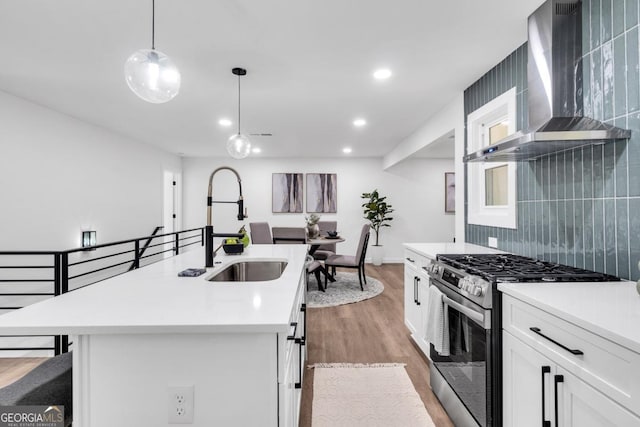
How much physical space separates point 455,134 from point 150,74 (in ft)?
9.77

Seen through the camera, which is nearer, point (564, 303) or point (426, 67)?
point (564, 303)

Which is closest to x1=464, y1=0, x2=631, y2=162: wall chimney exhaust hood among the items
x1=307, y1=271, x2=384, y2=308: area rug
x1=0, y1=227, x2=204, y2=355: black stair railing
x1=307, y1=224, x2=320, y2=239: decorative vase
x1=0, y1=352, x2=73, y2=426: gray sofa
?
x1=0, y1=352, x2=73, y2=426: gray sofa

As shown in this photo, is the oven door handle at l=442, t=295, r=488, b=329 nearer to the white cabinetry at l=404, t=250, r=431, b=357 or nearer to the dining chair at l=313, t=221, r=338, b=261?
→ the white cabinetry at l=404, t=250, r=431, b=357

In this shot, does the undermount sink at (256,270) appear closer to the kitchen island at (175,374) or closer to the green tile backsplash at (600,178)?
the kitchen island at (175,374)

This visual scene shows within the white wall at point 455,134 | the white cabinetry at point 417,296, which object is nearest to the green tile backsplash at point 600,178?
the white cabinetry at point 417,296

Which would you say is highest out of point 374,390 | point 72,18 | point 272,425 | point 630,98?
point 72,18

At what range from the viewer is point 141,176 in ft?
19.6

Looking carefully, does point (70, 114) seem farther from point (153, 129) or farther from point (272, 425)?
point (272, 425)

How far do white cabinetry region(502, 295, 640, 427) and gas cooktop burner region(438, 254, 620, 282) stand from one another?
168 mm

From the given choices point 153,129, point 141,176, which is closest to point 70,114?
point 153,129

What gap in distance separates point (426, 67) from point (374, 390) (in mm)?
2553

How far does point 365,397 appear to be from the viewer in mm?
2170

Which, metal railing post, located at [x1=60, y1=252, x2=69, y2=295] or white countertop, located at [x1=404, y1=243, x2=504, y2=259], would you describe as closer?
metal railing post, located at [x1=60, y1=252, x2=69, y2=295]

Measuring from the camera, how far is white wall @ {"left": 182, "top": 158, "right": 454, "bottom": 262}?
7.42 meters
